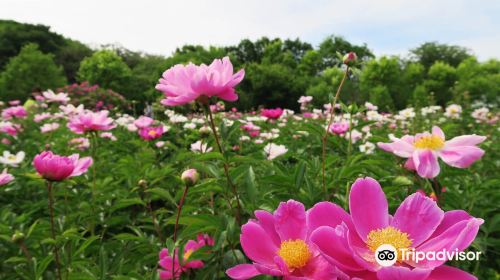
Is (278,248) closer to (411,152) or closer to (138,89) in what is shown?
(411,152)

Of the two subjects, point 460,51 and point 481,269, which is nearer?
point 481,269

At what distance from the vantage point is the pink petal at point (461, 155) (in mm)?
759

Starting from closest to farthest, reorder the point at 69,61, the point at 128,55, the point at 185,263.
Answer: the point at 185,263 → the point at 69,61 → the point at 128,55

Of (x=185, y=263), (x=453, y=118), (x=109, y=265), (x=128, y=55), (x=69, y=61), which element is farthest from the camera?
(x=128, y=55)

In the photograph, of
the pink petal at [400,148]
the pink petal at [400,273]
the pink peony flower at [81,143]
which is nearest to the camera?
the pink petal at [400,273]

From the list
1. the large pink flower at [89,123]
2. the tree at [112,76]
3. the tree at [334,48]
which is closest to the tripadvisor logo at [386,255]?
the large pink flower at [89,123]

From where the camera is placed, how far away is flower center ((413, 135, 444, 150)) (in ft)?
2.71

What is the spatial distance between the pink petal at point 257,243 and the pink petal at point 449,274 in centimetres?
19

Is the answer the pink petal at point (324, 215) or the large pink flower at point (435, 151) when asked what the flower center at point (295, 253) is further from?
the large pink flower at point (435, 151)

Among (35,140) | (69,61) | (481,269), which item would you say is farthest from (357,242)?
(69,61)

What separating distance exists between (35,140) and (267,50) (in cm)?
2445

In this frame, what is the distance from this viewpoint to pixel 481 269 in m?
1.32

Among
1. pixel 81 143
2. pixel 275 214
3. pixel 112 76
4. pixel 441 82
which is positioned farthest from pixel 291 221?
pixel 441 82

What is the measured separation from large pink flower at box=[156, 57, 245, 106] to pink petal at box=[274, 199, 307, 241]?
1.30 feet
